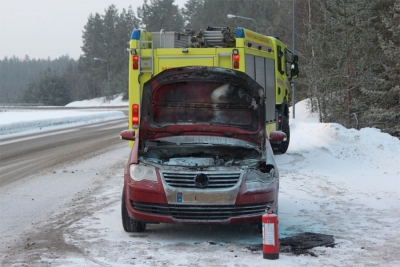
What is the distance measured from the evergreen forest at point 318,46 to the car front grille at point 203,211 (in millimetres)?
17001

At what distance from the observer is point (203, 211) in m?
7.03

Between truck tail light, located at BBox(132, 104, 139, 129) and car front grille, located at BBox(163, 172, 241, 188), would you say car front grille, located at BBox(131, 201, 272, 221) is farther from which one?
truck tail light, located at BBox(132, 104, 139, 129)

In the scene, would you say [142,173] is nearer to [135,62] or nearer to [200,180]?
[200,180]

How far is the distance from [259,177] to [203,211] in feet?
2.54

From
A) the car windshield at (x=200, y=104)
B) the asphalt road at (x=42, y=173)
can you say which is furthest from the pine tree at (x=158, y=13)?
the car windshield at (x=200, y=104)

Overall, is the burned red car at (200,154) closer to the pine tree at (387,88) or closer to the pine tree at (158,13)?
the pine tree at (387,88)

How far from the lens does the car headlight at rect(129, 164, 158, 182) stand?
281 inches

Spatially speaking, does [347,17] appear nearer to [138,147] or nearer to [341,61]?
[341,61]

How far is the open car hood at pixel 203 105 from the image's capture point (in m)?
8.32

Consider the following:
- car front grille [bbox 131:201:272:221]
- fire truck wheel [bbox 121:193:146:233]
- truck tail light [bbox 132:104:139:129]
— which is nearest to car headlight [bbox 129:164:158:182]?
car front grille [bbox 131:201:272:221]

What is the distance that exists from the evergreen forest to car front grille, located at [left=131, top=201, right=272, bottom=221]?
17001mm

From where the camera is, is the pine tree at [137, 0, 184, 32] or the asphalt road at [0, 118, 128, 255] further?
the pine tree at [137, 0, 184, 32]

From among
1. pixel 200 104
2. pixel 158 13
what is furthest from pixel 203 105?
pixel 158 13

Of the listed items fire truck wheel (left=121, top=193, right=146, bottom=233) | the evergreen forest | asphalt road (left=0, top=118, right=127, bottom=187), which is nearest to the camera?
fire truck wheel (left=121, top=193, right=146, bottom=233)
